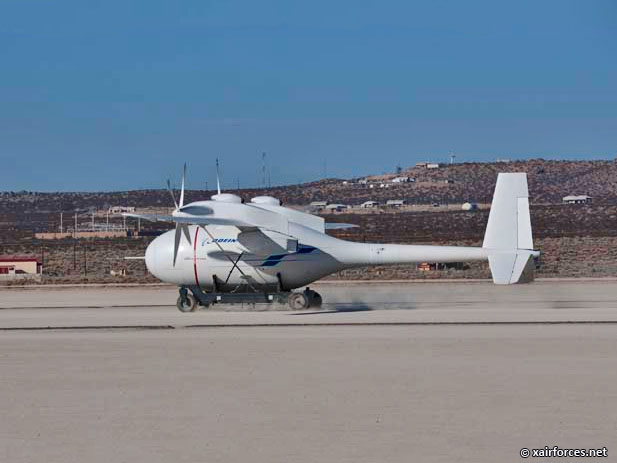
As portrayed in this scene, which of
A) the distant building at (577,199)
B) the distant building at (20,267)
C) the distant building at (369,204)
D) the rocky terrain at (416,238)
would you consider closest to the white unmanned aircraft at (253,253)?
the rocky terrain at (416,238)

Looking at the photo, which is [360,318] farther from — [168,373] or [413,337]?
[168,373]

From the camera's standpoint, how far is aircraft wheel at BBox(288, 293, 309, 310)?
1332 inches

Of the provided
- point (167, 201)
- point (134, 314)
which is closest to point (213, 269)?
point (134, 314)

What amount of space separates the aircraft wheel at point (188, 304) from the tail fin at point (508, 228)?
9297 millimetres

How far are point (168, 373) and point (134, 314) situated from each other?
14003 millimetres

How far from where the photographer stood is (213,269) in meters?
34.8

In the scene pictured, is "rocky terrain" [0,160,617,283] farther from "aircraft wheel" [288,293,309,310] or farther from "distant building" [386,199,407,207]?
"aircraft wheel" [288,293,309,310]

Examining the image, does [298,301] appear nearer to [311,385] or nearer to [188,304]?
[188,304]

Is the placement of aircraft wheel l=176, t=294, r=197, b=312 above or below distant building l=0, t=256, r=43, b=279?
below

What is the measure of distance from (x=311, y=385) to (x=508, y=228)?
48.3 ft

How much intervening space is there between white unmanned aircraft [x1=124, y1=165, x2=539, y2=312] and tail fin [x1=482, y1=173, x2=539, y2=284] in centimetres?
61

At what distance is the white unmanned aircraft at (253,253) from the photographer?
33.5 meters

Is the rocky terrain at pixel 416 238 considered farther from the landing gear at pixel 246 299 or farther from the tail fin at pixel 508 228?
the tail fin at pixel 508 228

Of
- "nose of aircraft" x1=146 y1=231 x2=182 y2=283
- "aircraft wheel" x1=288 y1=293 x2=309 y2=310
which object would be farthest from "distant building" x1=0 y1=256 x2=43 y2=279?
"aircraft wheel" x1=288 y1=293 x2=309 y2=310
